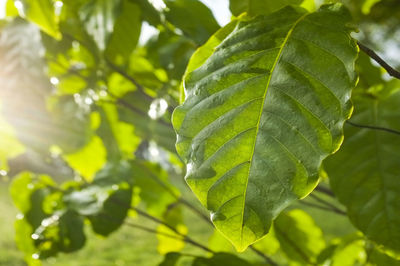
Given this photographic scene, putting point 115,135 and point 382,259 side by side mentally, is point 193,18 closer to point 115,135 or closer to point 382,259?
point 382,259

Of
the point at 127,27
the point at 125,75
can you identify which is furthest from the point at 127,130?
the point at 127,27

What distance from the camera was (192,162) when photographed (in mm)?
484

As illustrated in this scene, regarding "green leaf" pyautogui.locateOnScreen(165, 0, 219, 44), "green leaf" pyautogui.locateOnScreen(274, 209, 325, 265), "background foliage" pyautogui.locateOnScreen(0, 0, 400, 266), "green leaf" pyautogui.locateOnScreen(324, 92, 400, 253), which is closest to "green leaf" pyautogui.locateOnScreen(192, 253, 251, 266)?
"background foliage" pyautogui.locateOnScreen(0, 0, 400, 266)

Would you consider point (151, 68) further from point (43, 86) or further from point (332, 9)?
point (332, 9)

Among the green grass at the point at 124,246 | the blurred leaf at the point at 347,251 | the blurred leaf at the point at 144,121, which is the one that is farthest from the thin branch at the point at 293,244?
the green grass at the point at 124,246

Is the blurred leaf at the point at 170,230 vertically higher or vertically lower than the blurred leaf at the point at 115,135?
lower

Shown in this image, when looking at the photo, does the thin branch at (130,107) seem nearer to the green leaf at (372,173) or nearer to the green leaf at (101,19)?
the green leaf at (101,19)

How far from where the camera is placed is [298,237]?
134 cm

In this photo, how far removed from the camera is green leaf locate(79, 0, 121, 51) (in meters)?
0.92

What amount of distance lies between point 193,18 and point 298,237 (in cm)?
72

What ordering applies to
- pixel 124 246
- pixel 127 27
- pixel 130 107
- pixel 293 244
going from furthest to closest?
1. pixel 124 246
2. pixel 130 107
3. pixel 293 244
4. pixel 127 27

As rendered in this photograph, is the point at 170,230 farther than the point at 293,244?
Yes

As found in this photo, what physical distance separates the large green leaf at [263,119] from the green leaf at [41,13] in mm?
689

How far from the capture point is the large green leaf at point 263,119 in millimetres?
463
